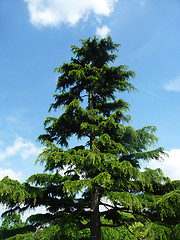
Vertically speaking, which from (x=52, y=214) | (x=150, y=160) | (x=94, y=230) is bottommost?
(x=94, y=230)

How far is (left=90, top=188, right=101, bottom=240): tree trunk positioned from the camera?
323 inches

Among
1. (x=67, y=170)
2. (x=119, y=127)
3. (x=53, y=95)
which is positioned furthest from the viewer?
(x=53, y=95)

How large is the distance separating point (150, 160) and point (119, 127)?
2.00m

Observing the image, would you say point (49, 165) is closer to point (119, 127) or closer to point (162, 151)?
point (119, 127)

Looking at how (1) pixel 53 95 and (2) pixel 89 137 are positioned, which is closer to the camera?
(2) pixel 89 137

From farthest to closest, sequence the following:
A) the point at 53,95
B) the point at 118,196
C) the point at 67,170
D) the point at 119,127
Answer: the point at 53,95 < the point at 67,170 < the point at 119,127 < the point at 118,196

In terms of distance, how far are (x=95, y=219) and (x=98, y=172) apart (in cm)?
212

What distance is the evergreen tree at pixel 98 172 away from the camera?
22.3 feet

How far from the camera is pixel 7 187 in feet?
21.9

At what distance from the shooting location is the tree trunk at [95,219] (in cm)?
819

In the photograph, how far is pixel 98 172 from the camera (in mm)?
8406

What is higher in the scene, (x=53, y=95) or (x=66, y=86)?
(x=66, y=86)

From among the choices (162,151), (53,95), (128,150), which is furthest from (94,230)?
(53,95)

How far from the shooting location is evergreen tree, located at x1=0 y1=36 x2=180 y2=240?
6.79 meters
